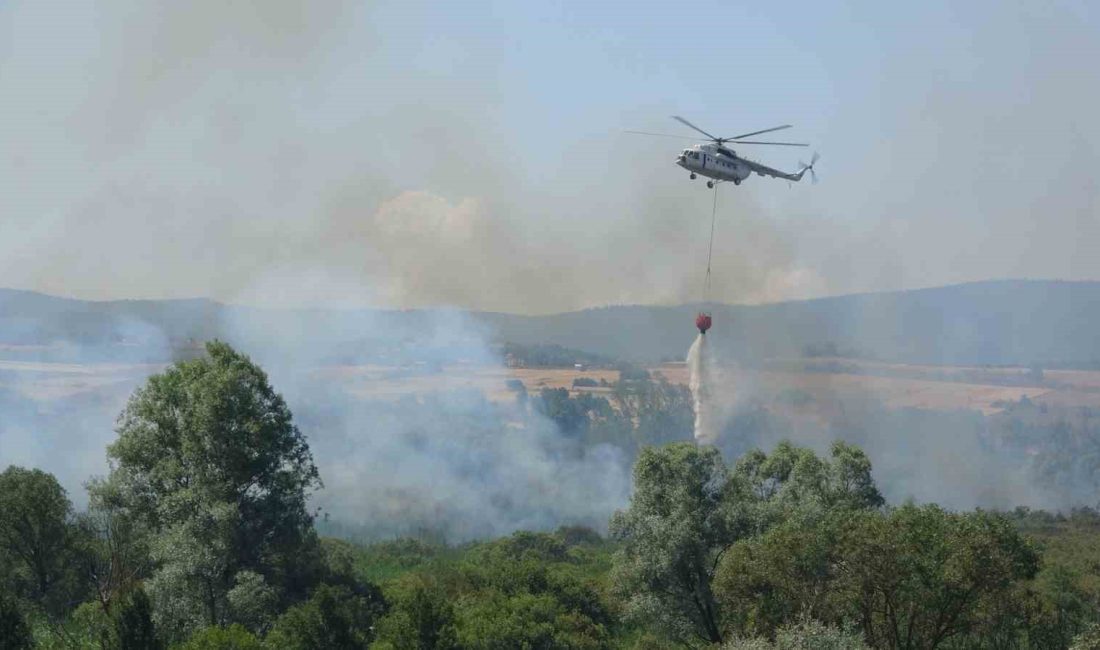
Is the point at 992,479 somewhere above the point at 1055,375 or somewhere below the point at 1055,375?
below

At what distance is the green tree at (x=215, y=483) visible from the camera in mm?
55438

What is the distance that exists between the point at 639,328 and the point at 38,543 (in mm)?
101921

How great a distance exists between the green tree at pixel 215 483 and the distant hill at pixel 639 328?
173 ft

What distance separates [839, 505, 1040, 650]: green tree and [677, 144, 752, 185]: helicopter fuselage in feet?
101

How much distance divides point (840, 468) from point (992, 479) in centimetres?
8922

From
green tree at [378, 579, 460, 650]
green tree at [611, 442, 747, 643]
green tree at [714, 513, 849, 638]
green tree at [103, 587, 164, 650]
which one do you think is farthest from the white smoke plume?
green tree at [103, 587, 164, 650]

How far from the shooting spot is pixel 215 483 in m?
57.3

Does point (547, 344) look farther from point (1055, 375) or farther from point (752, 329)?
point (1055, 375)

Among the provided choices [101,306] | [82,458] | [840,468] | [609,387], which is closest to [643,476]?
[840,468]

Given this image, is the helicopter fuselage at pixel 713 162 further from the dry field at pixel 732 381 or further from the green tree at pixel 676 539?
the dry field at pixel 732 381

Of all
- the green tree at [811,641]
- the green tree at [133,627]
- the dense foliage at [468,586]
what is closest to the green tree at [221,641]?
the dense foliage at [468,586]

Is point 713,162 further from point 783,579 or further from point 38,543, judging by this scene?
point 38,543

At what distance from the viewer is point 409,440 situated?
12400 centimetres

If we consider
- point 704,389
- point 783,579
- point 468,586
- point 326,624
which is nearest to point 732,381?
point 704,389
